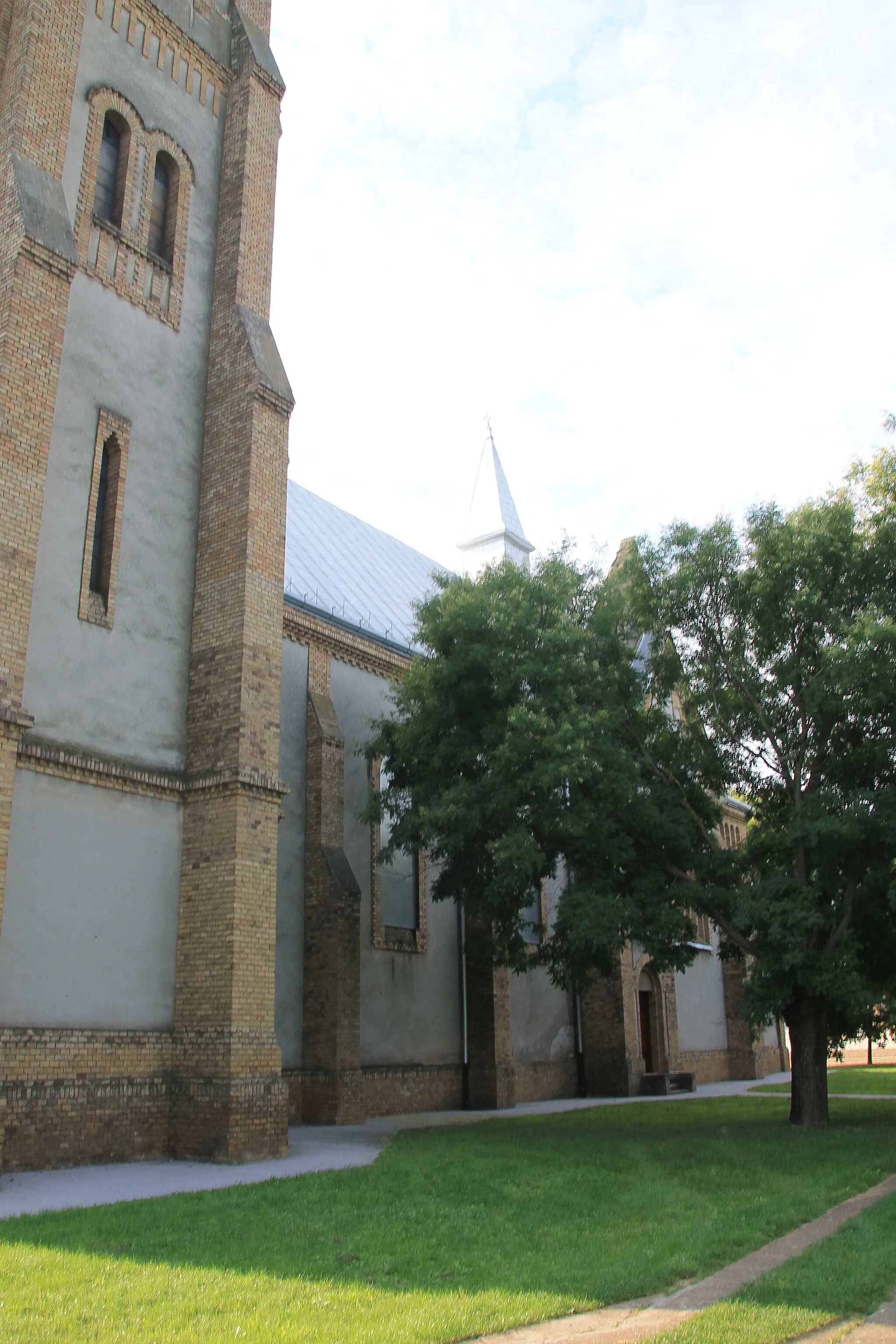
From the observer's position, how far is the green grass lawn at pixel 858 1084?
1000 inches

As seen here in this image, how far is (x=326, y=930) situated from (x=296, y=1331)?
488 inches

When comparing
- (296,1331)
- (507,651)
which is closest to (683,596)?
(507,651)

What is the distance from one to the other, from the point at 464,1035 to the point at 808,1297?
1590 centimetres

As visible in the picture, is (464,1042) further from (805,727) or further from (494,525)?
(494,525)

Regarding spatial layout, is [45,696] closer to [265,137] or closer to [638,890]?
[638,890]

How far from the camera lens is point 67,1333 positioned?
5.73 metres

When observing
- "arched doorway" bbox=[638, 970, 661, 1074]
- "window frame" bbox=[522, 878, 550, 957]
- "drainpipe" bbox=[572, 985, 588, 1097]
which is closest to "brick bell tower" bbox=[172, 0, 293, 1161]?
"window frame" bbox=[522, 878, 550, 957]

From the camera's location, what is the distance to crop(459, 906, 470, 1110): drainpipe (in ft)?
71.0

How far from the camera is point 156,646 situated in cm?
1430

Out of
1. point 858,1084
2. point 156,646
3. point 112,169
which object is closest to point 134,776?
point 156,646

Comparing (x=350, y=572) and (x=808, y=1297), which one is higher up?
(x=350, y=572)

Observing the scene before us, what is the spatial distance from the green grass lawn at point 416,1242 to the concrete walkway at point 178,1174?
492 mm

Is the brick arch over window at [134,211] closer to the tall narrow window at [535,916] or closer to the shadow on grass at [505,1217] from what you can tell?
the shadow on grass at [505,1217]

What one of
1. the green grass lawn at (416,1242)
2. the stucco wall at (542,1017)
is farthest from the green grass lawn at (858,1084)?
the green grass lawn at (416,1242)
